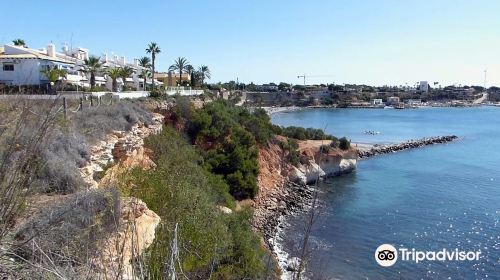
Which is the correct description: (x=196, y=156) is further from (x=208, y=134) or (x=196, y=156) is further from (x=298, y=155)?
(x=298, y=155)

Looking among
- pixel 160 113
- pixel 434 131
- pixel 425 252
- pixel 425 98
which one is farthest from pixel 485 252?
pixel 425 98

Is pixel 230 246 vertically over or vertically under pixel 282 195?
over

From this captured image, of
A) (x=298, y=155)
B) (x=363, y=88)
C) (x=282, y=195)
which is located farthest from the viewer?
(x=363, y=88)

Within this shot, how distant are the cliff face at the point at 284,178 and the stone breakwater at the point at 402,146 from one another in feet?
33.4

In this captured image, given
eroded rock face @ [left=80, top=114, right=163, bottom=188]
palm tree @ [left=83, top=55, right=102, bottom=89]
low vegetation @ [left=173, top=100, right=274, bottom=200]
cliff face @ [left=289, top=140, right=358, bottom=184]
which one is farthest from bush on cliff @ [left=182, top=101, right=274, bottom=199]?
eroded rock face @ [left=80, top=114, right=163, bottom=188]

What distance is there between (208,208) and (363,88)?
195 metres

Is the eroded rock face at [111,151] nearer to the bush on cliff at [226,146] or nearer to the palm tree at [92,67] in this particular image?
the bush on cliff at [226,146]

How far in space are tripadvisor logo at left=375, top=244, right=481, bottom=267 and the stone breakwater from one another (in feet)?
102

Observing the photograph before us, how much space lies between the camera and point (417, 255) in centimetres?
2045

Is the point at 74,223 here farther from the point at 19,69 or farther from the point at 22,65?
the point at 22,65

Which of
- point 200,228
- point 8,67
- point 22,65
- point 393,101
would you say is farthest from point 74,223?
point 393,101

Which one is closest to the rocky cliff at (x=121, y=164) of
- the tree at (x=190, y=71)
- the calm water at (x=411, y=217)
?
the calm water at (x=411, y=217)

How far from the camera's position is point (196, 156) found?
25.1m

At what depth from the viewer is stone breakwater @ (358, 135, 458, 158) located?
174ft
